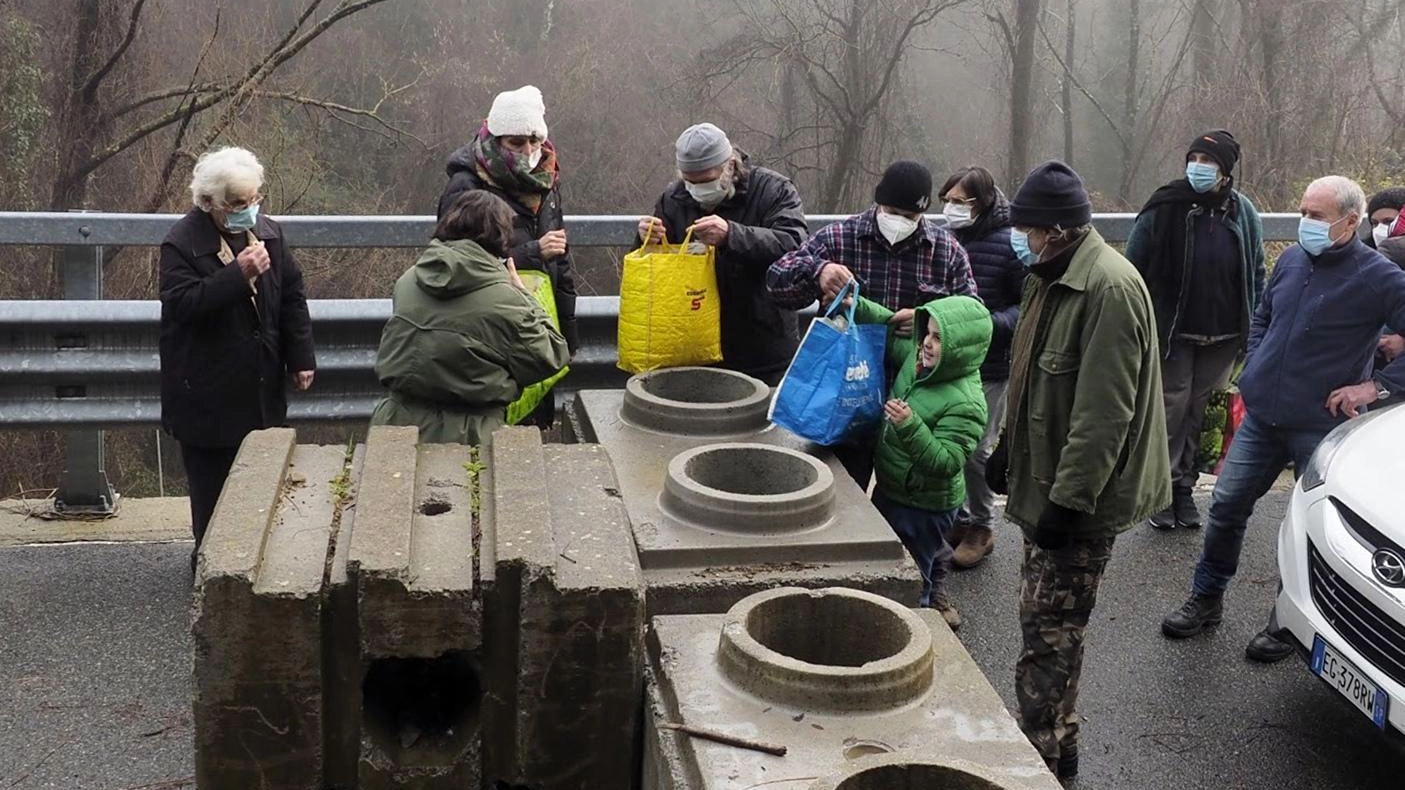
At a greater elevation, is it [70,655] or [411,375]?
[411,375]

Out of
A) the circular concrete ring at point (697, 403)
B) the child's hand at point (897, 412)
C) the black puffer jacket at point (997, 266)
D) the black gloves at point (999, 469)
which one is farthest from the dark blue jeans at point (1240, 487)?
the circular concrete ring at point (697, 403)

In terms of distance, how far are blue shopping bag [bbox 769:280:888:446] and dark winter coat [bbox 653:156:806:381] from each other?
634 mm

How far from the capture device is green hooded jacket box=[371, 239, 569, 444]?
4.37 meters

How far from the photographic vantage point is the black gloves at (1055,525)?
4059 mm

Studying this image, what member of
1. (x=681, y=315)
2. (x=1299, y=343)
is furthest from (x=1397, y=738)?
(x=681, y=315)

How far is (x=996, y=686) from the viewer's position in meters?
4.89

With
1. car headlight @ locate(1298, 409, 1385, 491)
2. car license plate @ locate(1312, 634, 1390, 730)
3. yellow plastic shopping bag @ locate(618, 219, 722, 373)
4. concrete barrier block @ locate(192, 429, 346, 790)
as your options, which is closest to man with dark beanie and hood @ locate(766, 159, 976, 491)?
yellow plastic shopping bag @ locate(618, 219, 722, 373)

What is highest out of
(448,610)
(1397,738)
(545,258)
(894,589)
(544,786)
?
(545,258)

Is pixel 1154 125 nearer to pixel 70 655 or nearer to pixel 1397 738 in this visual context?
pixel 1397 738

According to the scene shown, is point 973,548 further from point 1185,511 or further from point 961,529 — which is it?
point 1185,511

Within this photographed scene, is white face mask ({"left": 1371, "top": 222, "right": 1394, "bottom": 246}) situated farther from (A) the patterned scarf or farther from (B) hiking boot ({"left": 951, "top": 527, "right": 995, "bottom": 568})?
(A) the patterned scarf

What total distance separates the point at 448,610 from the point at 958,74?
85.3 ft

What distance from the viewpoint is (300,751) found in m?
3.00

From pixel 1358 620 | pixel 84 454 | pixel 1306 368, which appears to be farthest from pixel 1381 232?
pixel 84 454
